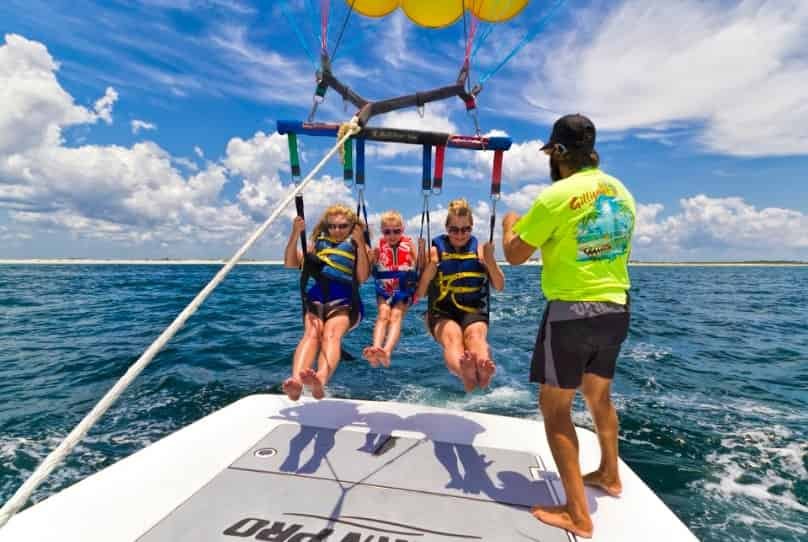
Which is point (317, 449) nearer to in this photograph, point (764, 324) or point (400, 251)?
point (400, 251)

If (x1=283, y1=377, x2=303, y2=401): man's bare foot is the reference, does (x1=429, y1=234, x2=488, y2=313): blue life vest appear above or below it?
above

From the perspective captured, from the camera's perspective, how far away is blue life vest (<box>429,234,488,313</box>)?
4.21 meters

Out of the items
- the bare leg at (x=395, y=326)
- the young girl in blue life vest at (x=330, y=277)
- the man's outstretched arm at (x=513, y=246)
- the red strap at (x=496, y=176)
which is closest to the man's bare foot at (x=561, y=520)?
the man's outstretched arm at (x=513, y=246)

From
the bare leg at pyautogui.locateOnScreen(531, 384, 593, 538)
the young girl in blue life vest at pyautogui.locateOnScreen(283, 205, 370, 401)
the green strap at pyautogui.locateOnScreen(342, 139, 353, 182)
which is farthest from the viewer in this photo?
the green strap at pyautogui.locateOnScreen(342, 139, 353, 182)

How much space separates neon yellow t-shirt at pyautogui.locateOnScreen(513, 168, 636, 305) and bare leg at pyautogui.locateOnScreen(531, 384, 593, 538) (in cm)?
61

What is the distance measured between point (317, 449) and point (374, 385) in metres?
4.40

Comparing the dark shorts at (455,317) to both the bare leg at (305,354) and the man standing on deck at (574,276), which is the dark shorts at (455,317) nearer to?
the bare leg at (305,354)

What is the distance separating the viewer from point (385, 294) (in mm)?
4641

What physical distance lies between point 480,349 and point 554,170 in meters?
1.68

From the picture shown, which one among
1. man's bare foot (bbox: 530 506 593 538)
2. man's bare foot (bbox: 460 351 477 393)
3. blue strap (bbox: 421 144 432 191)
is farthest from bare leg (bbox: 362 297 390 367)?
man's bare foot (bbox: 530 506 593 538)

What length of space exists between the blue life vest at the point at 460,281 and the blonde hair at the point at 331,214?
3.27 ft

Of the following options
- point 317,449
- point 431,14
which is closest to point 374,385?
point 317,449

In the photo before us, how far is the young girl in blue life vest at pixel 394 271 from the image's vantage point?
4469 millimetres

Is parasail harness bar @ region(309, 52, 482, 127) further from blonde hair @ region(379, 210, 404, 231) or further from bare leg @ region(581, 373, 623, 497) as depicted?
bare leg @ region(581, 373, 623, 497)
